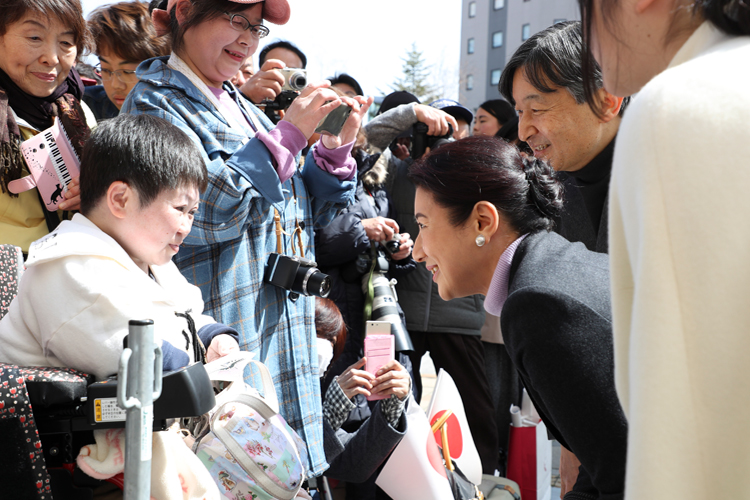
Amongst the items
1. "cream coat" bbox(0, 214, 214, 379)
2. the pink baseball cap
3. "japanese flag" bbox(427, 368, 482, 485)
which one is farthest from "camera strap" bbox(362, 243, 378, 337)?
"cream coat" bbox(0, 214, 214, 379)

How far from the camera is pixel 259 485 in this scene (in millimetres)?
1562

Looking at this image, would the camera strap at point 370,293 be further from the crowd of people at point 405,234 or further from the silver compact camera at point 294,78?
the silver compact camera at point 294,78

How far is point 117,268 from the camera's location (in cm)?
145

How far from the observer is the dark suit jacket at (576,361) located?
1334mm

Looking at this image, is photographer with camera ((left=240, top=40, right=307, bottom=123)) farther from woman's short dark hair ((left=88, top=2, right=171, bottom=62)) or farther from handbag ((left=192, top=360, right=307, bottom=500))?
handbag ((left=192, top=360, right=307, bottom=500))

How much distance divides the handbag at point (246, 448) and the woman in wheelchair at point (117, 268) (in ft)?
0.50

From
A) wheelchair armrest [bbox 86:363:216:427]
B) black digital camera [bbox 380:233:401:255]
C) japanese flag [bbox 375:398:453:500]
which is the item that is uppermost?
black digital camera [bbox 380:233:401:255]

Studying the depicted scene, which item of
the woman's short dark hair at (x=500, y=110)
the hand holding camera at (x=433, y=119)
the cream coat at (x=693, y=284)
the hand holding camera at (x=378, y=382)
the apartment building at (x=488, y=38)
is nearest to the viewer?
the cream coat at (x=693, y=284)

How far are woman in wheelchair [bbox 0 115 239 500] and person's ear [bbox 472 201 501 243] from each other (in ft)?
2.43

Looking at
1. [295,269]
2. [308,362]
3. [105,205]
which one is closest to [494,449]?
[308,362]

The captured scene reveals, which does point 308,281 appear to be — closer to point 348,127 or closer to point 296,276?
point 296,276

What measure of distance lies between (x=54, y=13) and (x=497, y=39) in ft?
133

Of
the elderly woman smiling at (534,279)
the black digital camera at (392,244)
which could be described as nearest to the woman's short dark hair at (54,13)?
the elderly woman smiling at (534,279)

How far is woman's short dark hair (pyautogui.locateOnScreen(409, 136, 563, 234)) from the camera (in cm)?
186
